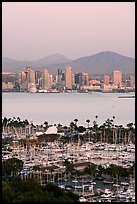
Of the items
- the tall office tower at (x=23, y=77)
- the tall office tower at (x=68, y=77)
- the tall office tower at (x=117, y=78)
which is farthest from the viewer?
the tall office tower at (x=23, y=77)

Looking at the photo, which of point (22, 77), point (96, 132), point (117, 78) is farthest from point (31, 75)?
point (96, 132)

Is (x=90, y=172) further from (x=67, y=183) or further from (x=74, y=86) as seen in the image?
(x=74, y=86)

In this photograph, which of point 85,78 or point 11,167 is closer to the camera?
point 11,167

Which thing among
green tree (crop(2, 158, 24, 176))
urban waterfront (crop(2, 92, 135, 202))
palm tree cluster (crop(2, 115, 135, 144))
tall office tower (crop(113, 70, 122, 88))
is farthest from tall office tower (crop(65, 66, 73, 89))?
green tree (crop(2, 158, 24, 176))

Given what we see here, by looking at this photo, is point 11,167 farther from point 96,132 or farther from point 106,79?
point 106,79

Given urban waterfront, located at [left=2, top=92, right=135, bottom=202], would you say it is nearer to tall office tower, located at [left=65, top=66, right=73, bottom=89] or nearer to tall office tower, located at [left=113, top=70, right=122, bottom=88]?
tall office tower, located at [left=113, top=70, right=122, bottom=88]

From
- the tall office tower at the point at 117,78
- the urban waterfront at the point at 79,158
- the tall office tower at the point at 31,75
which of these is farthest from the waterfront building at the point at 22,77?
the urban waterfront at the point at 79,158

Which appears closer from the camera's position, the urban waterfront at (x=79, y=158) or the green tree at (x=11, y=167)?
the urban waterfront at (x=79, y=158)

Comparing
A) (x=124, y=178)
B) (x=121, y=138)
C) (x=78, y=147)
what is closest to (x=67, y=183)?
(x=124, y=178)

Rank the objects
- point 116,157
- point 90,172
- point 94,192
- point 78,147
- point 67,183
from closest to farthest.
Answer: point 94,192 → point 67,183 → point 90,172 → point 116,157 → point 78,147

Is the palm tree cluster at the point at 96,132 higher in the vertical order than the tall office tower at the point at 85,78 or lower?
lower

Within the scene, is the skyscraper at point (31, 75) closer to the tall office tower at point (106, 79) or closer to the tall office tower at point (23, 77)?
the tall office tower at point (23, 77)
